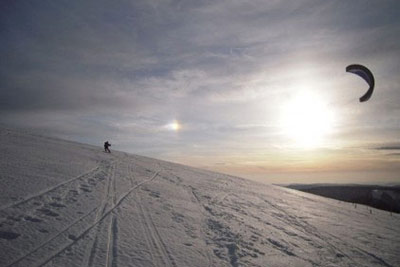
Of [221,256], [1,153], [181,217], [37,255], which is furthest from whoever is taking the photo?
[1,153]

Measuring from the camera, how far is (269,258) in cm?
825

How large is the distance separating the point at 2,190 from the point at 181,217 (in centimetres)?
606

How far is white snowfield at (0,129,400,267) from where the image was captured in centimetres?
669

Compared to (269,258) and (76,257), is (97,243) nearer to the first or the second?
(76,257)

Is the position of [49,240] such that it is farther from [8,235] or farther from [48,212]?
[48,212]

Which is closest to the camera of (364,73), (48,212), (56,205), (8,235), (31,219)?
(8,235)

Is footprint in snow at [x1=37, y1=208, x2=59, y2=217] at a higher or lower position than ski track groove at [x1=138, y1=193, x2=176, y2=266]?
higher

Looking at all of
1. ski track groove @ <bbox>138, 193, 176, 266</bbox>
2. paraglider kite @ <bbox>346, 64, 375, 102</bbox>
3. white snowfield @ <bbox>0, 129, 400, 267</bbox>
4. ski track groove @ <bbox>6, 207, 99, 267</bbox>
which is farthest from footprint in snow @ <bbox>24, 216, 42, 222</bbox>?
paraglider kite @ <bbox>346, 64, 375, 102</bbox>

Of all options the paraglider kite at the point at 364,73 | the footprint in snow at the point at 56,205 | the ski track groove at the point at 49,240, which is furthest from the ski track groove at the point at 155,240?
the paraglider kite at the point at 364,73

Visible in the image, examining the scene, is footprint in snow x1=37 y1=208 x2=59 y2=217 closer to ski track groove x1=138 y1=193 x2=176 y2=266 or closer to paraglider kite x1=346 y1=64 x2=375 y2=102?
ski track groove x1=138 y1=193 x2=176 y2=266

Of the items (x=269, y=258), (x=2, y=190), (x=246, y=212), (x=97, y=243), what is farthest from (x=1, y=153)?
(x=269, y=258)

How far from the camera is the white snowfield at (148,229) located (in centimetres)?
669

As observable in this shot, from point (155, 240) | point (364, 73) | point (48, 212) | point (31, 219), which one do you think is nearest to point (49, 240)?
point (31, 219)

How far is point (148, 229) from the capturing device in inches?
342
